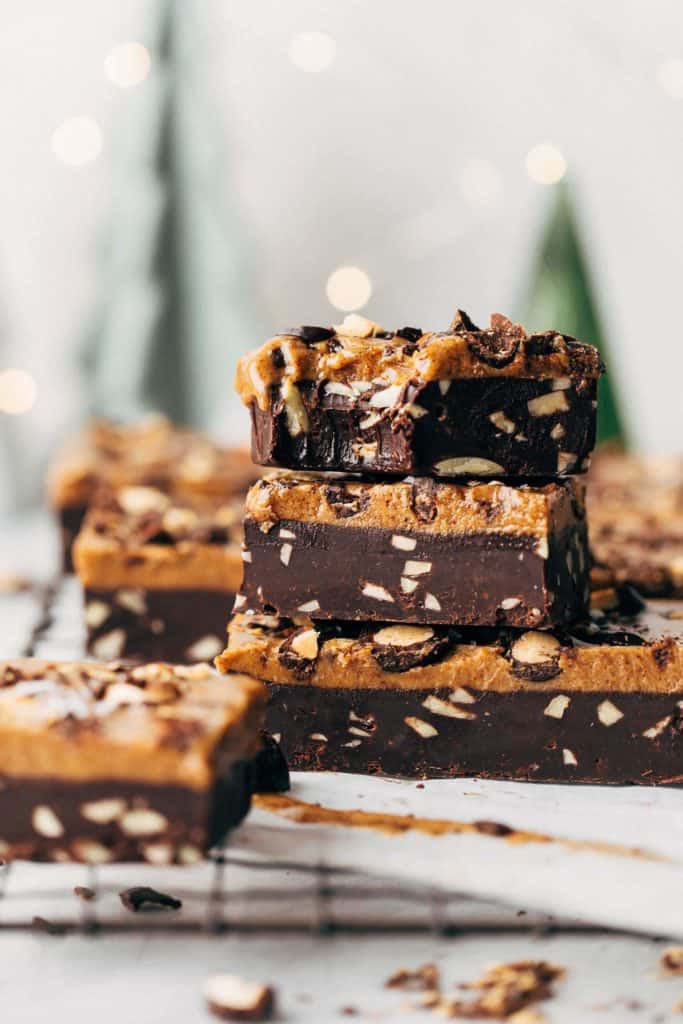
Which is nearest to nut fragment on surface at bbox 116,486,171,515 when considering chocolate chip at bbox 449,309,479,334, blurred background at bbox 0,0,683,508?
chocolate chip at bbox 449,309,479,334

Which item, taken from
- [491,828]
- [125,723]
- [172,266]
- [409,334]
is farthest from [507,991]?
[172,266]

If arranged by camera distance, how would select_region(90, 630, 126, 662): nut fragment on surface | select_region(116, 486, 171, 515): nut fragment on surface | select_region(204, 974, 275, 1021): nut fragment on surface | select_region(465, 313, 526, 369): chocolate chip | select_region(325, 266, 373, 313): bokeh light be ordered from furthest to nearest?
select_region(325, 266, 373, 313): bokeh light
select_region(116, 486, 171, 515): nut fragment on surface
select_region(90, 630, 126, 662): nut fragment on surface
select_region(465, 313, 526, 369): chocolate chip
select_region(204, 974, 275, 1021): nut fragment on surface

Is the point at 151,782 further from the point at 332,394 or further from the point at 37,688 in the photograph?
the point at 332,394

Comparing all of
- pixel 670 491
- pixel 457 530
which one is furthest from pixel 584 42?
pixel 457 530

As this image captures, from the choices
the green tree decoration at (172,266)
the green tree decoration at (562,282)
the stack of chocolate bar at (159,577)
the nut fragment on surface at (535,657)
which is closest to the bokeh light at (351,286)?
the green tree decoration at (172,266)

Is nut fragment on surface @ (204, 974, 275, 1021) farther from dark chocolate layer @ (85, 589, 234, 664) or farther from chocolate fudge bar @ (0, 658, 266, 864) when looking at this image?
dark chocolate layer @ (85, 589, 234, 664)

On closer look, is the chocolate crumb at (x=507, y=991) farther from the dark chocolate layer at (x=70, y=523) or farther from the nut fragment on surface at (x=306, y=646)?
the dark chocolate layer at (x=70, y=523)
